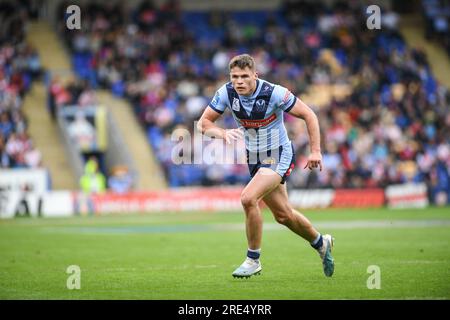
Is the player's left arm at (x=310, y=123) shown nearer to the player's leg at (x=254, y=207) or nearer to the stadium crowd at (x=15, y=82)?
the player's leg at (x=254, y=207)

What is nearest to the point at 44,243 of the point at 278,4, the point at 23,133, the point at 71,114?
the point at 23,133

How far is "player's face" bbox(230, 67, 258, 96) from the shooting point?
11859mm

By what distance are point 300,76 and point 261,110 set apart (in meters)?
27.2

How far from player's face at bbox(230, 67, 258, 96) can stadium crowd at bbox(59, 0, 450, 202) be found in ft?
68.6

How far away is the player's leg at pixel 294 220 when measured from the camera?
1201 centimetres

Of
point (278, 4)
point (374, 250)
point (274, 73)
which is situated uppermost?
point (278, 4)

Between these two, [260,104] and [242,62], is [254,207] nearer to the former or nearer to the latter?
[260,104]

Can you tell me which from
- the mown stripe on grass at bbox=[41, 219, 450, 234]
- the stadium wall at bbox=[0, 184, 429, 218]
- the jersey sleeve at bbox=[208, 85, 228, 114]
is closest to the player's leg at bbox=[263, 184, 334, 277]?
the jersey sleeve at bbox=[208, 85, 228, 114]

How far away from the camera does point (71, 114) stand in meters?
34.3

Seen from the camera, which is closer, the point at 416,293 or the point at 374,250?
the point at 416,293

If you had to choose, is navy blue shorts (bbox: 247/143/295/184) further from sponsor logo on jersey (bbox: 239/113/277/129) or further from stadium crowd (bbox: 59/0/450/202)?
stadium crowd (bbox: 59/0/450/202)

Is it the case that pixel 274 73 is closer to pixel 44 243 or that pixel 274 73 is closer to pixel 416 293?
pixel 44 243
